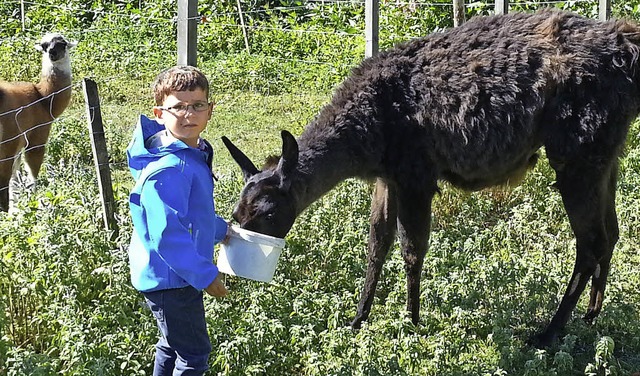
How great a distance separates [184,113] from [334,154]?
5.60ft

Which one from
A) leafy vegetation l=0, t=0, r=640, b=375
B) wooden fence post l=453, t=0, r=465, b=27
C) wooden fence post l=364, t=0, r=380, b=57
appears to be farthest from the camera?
wooden fence post l=453, t=0, r=465, b=27

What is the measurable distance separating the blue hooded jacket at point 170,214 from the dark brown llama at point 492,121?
56.6 inches

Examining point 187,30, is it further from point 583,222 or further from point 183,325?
point 583,222

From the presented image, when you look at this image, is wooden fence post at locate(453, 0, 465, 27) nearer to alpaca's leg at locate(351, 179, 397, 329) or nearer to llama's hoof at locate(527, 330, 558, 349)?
alpaca's leg at locate(351, 179, 397, 329)

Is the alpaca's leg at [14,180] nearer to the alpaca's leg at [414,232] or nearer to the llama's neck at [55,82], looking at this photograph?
the llama's neck at [55,82]

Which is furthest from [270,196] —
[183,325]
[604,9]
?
[604,9]

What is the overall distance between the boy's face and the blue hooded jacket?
6cm

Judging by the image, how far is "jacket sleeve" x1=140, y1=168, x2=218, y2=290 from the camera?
313cm

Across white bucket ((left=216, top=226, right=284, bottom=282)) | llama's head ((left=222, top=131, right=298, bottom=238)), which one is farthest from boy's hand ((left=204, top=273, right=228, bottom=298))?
llama's head ((left=222, top=131, right=298, bottom=238))

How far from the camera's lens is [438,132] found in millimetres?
4938

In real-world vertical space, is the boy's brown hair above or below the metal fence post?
below

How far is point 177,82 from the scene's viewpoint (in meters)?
3.28

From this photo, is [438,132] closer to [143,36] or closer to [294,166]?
[294,166]

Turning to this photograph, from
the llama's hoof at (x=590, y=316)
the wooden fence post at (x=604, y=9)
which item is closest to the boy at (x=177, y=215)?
the llama's hoof at (x=590, y=316)
